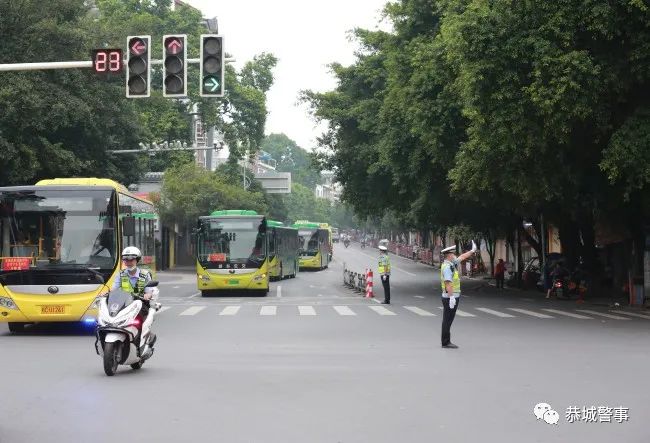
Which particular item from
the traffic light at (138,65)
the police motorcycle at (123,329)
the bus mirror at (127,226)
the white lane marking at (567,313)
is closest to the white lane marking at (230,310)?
the bus mirror at (127,226)

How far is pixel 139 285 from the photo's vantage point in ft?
44.5

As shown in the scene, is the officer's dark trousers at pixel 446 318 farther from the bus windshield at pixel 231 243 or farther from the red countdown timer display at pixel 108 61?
the bus windshield at pixel 231 243

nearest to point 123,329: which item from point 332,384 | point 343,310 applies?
point 332,384

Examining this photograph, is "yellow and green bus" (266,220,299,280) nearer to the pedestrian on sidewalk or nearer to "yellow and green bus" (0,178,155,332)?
the pedestrian on sidewalk

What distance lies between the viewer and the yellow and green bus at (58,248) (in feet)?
60.3

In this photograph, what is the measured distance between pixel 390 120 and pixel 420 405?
989 inches

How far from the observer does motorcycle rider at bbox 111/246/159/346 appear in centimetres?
1328

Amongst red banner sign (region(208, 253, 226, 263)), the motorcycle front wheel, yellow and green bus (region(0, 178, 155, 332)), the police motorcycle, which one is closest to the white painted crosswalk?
red banner sign (region(208, 253, 226, 263))

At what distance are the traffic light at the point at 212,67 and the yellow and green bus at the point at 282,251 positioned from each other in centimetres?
2452

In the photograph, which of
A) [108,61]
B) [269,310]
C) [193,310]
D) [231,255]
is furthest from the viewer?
[231,255]

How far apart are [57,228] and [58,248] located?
432mm

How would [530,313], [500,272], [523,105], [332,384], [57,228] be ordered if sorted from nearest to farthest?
[332,384] < [57,228] < [523,105] < [530,313] < [500,272]

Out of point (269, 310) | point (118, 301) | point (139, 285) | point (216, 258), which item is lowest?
point (269, 310)

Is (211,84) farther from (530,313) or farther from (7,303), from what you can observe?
(530,313)
